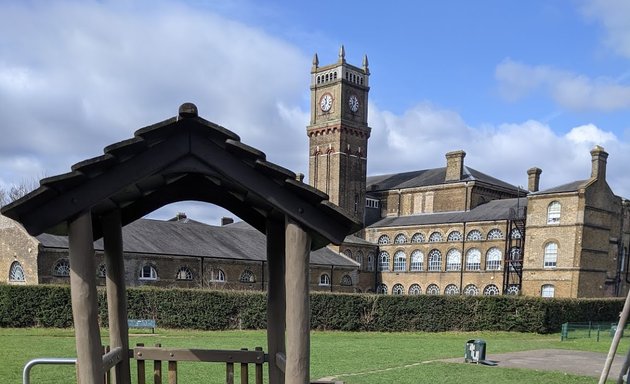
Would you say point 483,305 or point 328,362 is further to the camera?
point 483,305

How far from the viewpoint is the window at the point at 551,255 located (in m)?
46.5

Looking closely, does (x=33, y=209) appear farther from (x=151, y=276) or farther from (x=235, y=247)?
(x=235, y=247)

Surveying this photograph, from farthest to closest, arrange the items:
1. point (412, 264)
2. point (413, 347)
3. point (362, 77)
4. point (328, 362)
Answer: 1. point (362, 77)
2. point (412, 264)
3. point (413, 347)
4. point (328, 362)

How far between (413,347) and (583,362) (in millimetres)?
6344

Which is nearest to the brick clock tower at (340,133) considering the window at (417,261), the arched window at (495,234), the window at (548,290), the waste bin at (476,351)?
the window at (417,261)

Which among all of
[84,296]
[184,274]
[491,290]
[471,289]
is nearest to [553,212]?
[491,290]

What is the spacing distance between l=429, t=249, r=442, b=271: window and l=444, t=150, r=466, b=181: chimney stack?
9.61 meters

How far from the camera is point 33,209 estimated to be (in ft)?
13.8

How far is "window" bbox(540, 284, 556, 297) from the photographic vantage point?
46.4 metres

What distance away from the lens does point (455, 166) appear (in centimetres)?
6106

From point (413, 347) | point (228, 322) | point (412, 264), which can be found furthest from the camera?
point (412, 264)

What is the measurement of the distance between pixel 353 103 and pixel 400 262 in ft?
64.3

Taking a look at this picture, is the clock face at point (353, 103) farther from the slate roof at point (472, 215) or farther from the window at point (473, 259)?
the window at point (473, 259)

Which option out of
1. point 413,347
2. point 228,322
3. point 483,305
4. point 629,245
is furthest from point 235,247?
point 629,245
